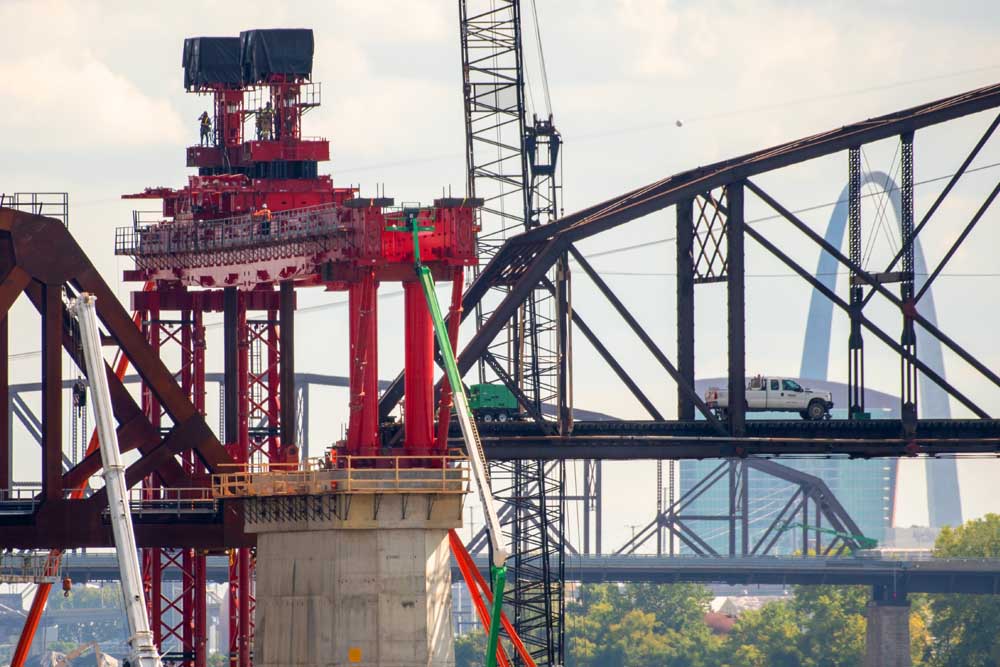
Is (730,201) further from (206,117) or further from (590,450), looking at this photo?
(206,117)

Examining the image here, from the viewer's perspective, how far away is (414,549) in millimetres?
97750

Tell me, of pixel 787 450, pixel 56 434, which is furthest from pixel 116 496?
pixel 787 450

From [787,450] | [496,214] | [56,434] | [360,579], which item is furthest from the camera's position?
[496,214]

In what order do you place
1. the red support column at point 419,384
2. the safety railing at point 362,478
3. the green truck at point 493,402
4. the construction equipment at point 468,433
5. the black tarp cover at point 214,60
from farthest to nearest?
the black tarp cover at point 214,60 → the green truck at point 493,402 → the red support column at point 419,384 → the construction equipment at point 468,433 → the safety railing at point 362,478

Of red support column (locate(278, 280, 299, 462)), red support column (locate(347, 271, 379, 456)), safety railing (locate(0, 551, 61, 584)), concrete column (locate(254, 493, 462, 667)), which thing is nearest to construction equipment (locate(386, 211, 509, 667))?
concrete column (locate(254, 493, 462, 667))

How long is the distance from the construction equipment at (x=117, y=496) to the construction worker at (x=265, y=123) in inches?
1108

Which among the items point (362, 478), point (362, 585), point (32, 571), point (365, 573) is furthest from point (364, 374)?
point (32, 571)

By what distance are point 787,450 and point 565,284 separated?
545 inches

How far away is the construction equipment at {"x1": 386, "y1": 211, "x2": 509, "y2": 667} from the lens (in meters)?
98.6

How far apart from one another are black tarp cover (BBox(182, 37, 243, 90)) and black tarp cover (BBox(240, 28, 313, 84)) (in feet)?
6.52

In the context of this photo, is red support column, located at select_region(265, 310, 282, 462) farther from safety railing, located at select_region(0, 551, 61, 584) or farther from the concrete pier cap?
the concrete pier cap

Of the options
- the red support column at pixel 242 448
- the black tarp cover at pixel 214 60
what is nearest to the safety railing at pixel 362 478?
the red support column at pixel 242 448

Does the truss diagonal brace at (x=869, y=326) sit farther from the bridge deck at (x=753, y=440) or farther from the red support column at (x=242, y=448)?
the red support column at (x=242, y=448)

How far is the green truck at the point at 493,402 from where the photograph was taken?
129125 millimetres
